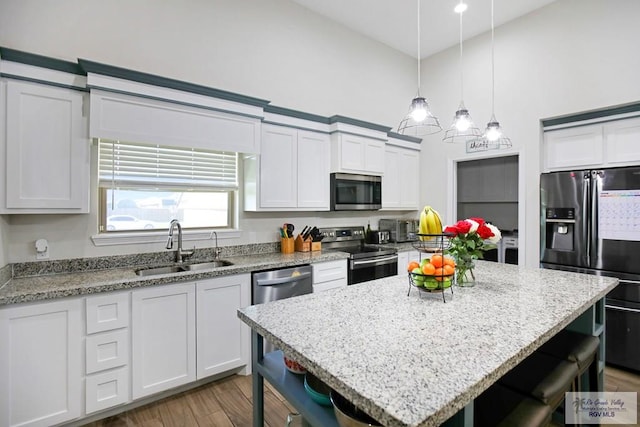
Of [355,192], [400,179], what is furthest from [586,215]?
[355,192]

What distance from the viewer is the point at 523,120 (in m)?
3.75

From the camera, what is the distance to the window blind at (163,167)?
8.52 feet

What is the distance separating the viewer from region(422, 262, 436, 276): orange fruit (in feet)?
5.15

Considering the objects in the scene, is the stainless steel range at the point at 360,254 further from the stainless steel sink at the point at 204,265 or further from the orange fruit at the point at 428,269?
the orange fruit at the point at 428,269

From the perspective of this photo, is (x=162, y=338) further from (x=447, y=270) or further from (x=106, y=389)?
(x=447, y=270)

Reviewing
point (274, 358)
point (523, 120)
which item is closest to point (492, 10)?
point (523, 120)

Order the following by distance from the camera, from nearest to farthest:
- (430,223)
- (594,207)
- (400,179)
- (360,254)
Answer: (430,223), (594,207), (360,254), (400,179)

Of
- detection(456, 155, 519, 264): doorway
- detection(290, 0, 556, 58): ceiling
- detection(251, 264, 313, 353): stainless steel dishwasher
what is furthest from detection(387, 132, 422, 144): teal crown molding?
detection(251, 264, 313, 353): stainless steel dishwasher

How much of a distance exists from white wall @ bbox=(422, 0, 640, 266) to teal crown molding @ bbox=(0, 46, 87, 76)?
4.17 metres

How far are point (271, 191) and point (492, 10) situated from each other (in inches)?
130

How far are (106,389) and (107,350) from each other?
0.84 feet

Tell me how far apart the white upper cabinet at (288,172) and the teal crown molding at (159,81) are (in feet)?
1.34

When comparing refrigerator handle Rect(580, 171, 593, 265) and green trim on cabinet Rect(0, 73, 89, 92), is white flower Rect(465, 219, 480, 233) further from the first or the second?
green trim on cabinet Rect(0, 73, 89, 92)

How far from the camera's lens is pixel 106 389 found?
6.76ft
